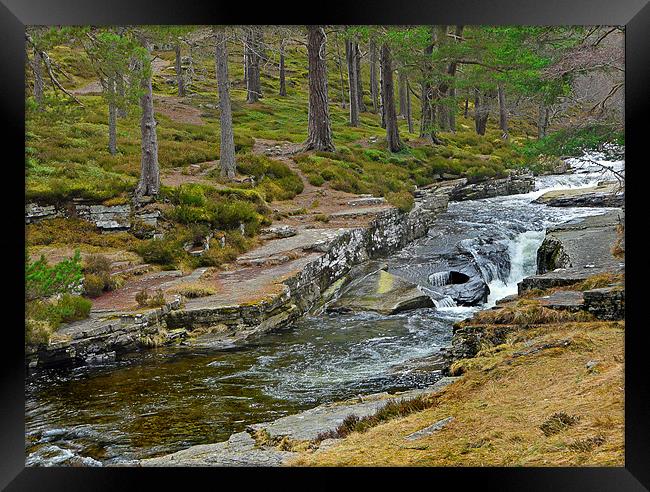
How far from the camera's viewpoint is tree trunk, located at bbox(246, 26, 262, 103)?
353 inches

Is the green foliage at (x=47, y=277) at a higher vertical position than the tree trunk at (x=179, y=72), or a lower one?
lower

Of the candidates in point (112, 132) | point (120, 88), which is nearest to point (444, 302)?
point (120, 88)

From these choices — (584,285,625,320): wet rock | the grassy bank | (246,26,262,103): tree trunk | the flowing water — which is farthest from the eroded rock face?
(246,26,262,103): tree trunk

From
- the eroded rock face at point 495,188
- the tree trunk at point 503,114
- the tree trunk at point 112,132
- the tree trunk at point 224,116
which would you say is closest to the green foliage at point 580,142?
the tree trunk at point 503,114

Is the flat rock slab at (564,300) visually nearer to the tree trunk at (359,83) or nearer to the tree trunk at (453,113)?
the tree trunk at (453,113)

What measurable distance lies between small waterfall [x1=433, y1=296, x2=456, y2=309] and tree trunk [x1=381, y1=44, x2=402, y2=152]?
2.53 meters

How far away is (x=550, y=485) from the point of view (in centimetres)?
424

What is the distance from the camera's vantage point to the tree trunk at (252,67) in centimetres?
896

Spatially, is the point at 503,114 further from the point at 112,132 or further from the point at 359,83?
the point at 112,132

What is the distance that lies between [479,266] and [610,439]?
151 inches

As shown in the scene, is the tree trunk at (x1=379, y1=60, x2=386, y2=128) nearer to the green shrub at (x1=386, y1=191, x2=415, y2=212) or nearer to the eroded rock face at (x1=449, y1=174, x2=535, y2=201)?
the green shrub at (x1=386, y1=191, x2=415, y2=212)
